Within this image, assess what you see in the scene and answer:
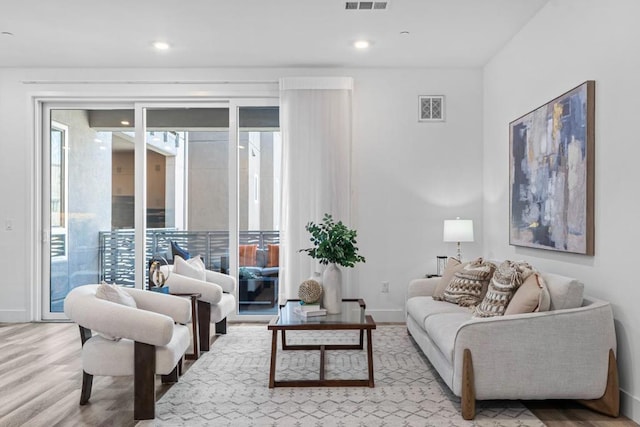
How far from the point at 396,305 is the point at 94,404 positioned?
3.30 m

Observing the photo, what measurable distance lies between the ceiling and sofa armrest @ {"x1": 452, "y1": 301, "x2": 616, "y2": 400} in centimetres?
243

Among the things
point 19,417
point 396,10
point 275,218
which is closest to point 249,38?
point 396,10

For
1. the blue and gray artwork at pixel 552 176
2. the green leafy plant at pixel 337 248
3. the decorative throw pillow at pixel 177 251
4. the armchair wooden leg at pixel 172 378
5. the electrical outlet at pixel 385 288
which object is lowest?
the armchair wooden leg at pixel 172 378

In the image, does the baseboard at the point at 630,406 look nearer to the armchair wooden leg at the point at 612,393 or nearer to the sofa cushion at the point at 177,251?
the armchair wooden leg at the point at 612,393

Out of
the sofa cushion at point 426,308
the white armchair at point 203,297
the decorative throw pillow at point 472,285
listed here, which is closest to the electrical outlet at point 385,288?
the sofa cushion at point 426,308

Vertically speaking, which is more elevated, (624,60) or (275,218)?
(624,60)

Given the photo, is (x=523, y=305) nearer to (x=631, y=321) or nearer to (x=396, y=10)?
(x=631, y=321)

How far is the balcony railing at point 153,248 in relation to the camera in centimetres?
568

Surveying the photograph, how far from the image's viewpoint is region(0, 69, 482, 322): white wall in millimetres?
5547

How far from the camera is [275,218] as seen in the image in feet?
18.7

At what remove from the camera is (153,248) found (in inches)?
227

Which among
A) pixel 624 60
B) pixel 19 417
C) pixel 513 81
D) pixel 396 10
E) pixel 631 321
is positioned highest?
pixel 396 10

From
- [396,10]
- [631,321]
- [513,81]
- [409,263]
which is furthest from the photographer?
[409,263]

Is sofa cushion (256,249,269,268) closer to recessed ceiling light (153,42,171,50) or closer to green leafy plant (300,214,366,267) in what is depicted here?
green leafy plant (300,214,366,267)
